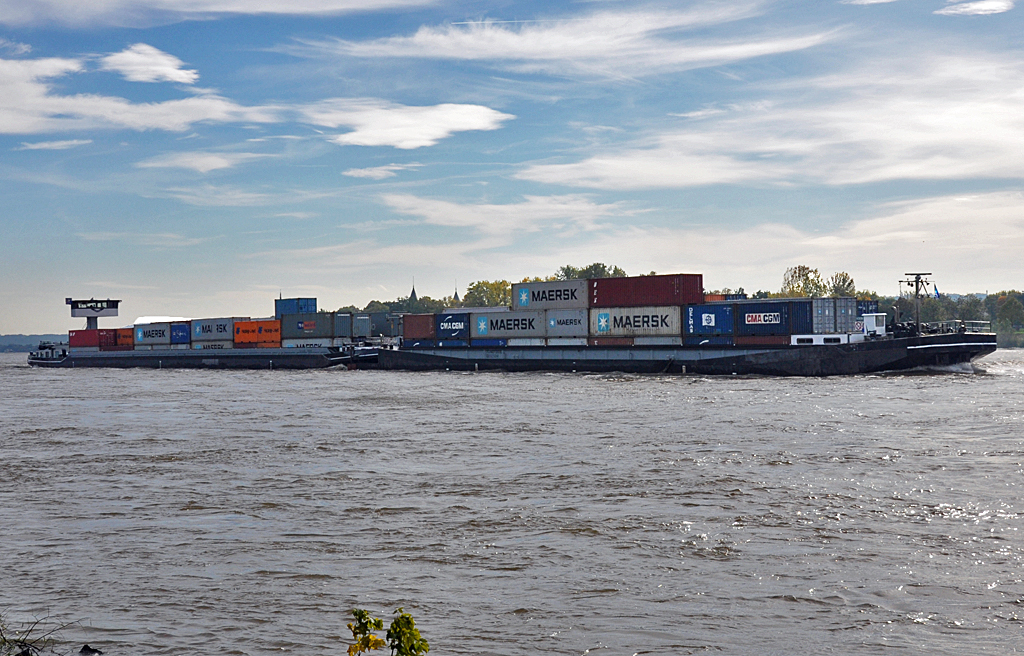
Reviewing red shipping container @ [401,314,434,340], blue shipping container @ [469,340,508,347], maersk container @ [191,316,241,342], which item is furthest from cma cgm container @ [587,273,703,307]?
maersk container @ [191,316,241,342]

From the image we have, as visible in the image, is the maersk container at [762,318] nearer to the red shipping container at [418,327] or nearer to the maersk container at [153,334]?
the red shipping container at [418,327]

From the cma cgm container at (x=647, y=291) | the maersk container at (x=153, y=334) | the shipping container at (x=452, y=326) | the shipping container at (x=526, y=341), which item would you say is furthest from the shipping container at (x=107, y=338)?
the cma cgm container at (x=647, y=291)

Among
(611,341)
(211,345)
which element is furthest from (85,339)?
(611,341)

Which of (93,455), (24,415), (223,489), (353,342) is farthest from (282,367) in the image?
(223,489)

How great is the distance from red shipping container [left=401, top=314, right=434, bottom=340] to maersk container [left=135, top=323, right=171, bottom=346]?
144 feet

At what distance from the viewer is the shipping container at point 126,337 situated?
122m

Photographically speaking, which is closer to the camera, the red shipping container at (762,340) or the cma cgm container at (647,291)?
the red shipping container at (762,340)

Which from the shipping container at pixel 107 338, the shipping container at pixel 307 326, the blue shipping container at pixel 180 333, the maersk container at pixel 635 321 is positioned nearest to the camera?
the maersk container at pixel 635 321

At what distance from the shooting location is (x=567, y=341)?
7950 centimetres

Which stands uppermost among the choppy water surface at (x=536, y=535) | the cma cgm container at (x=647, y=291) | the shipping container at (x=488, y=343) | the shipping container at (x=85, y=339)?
the cma cgm container at (x=647, y=291)

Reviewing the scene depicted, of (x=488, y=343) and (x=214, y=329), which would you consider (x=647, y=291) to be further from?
(x=214, y=329)

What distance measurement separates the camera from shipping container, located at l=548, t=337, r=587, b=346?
257ft

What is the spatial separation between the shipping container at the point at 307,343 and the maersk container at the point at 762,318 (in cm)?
5207

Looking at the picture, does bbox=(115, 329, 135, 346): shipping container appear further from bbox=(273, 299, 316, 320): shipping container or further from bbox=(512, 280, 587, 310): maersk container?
bbox=(512, 280, 587, 310): maersk container
